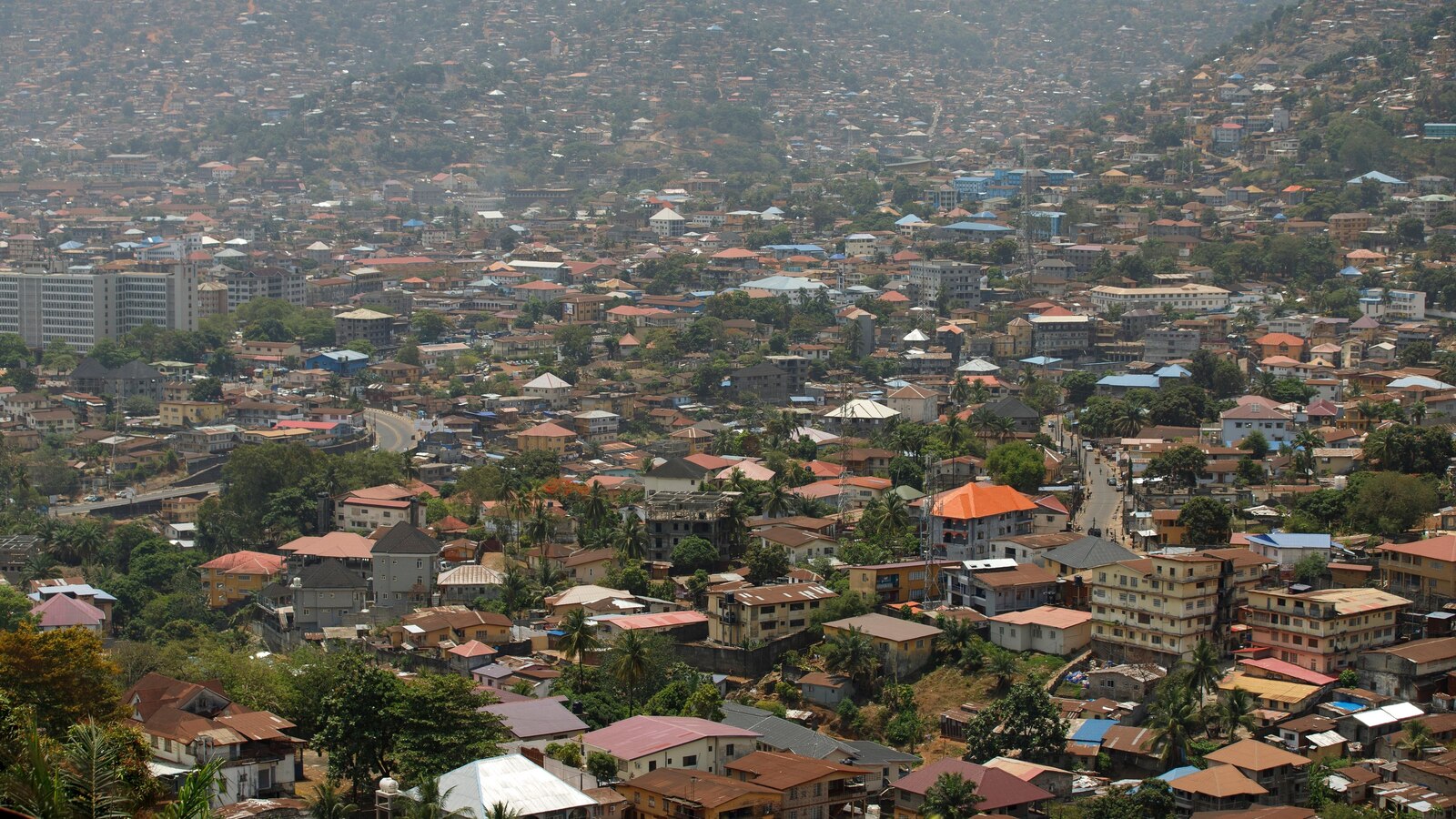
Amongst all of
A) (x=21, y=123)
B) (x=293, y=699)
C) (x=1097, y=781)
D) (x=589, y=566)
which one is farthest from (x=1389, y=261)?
(x=21, y=123)

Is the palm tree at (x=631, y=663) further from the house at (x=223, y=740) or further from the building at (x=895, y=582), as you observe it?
the house at (x=223, y=740)

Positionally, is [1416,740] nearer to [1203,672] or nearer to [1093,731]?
[1203,672]

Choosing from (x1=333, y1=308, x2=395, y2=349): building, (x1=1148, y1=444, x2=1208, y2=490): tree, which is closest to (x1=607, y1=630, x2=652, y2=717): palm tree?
(x1=1148, y1=444, x2=1208, y2=490): tree

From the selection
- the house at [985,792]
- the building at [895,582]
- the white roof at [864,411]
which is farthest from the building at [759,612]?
the white roof at [864,411]

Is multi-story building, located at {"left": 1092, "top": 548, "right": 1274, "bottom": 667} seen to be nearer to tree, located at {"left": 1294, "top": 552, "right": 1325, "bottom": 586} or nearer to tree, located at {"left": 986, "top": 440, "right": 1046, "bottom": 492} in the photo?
tree, located at {"left": 1294, "top": 552, "right": 1325, "bottom": 586}

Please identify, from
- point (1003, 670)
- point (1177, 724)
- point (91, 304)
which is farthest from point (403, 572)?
point (91, 304)
